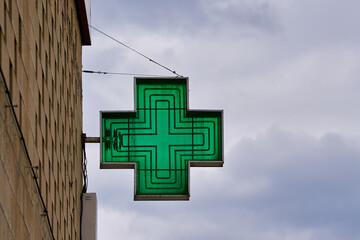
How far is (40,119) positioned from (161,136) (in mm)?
13680

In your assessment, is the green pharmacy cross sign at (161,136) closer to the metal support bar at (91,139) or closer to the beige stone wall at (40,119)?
the metal support bar at (91,139)

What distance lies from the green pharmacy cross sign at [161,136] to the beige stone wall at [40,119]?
1873mm

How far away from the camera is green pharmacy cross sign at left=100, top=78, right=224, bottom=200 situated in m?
53.8

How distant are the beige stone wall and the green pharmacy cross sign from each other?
1873 mm

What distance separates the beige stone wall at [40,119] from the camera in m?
32.5

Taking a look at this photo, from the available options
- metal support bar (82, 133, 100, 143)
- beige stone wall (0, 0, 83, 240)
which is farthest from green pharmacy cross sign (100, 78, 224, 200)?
beige stone wall (0, 0, 83, 240)

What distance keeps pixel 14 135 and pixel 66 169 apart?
1744 cm

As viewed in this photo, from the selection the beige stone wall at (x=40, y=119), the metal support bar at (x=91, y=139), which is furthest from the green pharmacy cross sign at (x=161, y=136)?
the beige stone wall at (x=40, y=119)

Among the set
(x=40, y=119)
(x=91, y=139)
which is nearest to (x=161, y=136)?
(x=91, y=139)

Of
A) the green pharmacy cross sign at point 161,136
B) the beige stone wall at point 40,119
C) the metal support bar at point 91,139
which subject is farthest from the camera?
the metal support bar at point 91,139

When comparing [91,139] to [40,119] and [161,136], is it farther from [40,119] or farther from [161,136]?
[40,119]

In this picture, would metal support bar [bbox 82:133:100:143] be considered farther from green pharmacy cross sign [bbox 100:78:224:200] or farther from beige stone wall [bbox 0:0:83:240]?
green pharmacy cross sign [bbox 100:78:224:200]

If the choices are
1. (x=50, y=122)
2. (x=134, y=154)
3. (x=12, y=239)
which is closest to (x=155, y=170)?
(x=134, y=154)

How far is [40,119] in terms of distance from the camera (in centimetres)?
4103
